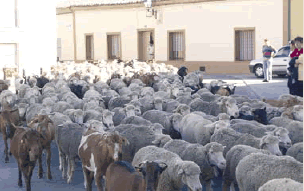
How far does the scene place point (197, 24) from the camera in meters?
34.2

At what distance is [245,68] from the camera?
31.9 m

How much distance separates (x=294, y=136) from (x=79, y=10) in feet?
108

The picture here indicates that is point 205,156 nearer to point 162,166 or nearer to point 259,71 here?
point 162,166

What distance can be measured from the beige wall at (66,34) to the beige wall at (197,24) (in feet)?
4.78

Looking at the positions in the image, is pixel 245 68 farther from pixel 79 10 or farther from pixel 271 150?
pixel 271 150

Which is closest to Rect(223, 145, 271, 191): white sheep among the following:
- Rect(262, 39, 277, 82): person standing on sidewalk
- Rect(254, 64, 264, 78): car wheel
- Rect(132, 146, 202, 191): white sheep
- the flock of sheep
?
the flock of sheep

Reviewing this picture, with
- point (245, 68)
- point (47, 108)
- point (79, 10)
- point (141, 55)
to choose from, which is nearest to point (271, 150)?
point (47, 108)

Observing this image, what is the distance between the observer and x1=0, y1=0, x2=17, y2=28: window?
83.3 ft

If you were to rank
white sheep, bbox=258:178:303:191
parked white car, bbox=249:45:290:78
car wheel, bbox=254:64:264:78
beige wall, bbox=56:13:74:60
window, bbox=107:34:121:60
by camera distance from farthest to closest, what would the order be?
beige wall, bbox=56:13:74:60
window, bbox=107:34:121:60
car wheel, bbox=254:64:264:78
parked white car, bbox=249:45:290:78
white sheep, bbox=258:178:303:191

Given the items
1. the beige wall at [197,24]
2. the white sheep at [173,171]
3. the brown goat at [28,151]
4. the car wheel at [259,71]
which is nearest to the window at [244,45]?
the beige wall at [197,24]

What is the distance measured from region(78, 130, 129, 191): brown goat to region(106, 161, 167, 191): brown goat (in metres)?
0.65

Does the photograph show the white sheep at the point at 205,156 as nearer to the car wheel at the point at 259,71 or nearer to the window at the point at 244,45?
the car wheel at the point at 259,71

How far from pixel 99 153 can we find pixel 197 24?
26797mm

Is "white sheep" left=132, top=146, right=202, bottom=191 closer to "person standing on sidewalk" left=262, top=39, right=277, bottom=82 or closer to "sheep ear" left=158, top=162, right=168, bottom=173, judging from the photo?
"sheep ear" left=158, top=162, right=168, bottom=173
